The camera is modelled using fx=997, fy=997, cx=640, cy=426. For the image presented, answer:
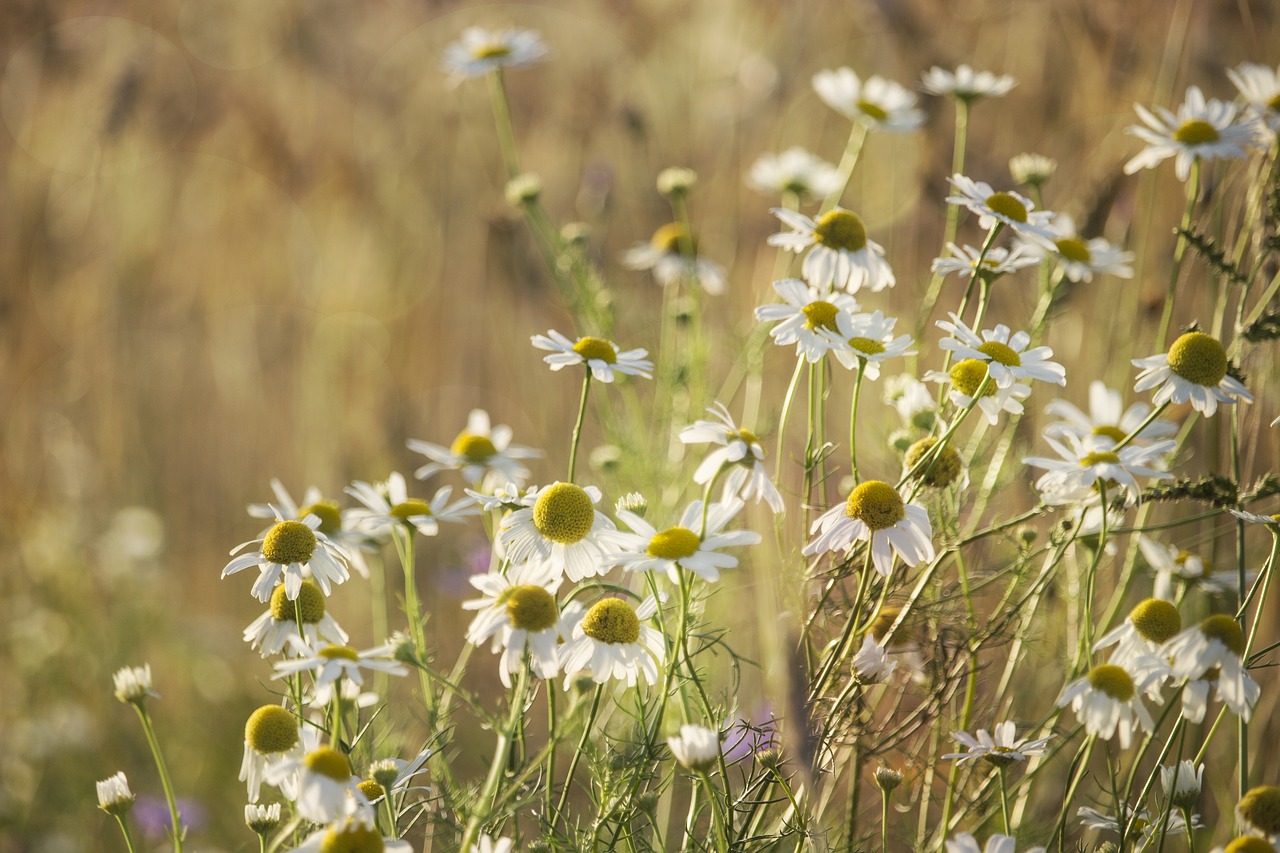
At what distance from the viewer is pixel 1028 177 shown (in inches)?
69.8

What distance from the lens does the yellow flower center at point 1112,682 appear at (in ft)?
3.50

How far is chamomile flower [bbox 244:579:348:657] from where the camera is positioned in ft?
3.49

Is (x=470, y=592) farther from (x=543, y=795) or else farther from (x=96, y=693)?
(x=543, y=795)

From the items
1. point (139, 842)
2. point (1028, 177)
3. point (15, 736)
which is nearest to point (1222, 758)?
point (1028, 177)

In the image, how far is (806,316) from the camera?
1.20 m

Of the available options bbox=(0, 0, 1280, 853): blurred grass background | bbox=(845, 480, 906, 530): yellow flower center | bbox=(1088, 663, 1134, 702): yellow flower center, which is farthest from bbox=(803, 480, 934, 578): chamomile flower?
bbox=(0, 0, 1280, 853): blurred grass background

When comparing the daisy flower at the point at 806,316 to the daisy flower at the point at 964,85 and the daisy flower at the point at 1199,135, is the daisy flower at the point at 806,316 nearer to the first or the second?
the daisy flower at the point at 1199,135

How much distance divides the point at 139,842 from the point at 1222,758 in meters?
2.31

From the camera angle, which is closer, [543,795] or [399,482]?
[543,795]

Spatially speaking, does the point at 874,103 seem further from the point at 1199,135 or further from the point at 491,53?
the point at 491,53

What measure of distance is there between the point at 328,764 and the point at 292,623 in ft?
0.87

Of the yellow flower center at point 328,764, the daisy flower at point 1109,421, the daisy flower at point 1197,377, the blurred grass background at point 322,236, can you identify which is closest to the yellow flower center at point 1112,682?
the daisy flower at point 1197,377

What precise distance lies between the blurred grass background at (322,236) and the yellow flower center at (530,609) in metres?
1.25

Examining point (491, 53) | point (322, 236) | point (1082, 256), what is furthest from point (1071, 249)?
point (322, 236)
